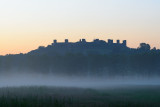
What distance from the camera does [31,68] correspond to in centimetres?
15450

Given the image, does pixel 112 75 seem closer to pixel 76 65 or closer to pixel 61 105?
pixel 76 65

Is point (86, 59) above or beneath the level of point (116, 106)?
above

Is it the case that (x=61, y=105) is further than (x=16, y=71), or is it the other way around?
→ (x=16, y=71)

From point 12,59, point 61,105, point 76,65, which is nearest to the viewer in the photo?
point 61,105

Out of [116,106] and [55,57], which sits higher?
[55,57]

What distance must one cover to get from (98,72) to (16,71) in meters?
34.3

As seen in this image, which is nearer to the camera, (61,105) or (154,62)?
(61,105)

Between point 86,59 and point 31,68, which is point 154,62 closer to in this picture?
point 86,59

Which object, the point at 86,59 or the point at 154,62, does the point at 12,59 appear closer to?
the point at 86,59

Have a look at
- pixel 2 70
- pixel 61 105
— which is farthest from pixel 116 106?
pixel 2 70

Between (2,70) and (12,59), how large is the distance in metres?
7.43

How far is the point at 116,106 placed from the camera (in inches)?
1175

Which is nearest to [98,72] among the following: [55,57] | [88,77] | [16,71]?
[88,77]

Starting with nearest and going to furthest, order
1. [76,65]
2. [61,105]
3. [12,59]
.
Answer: [61,105] < [76,65] < [12,59]
